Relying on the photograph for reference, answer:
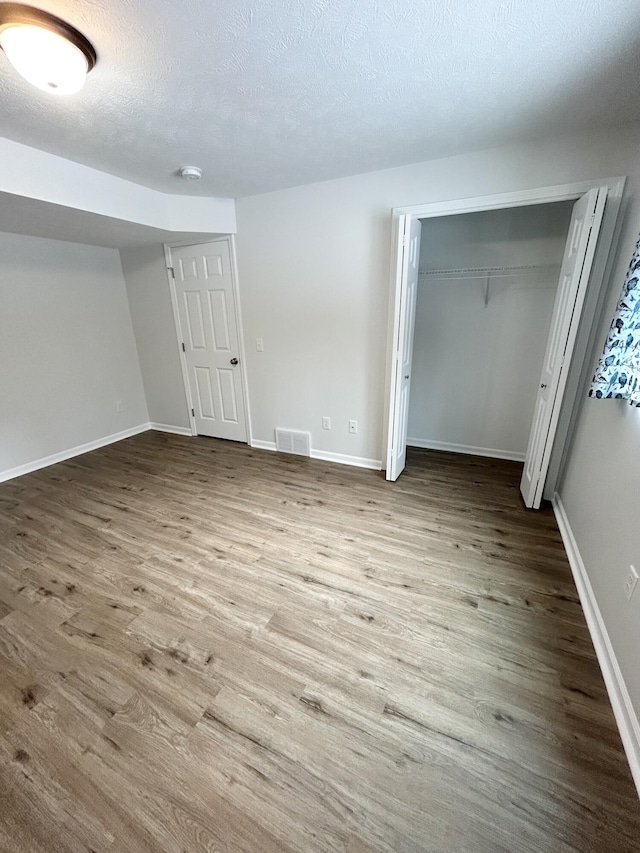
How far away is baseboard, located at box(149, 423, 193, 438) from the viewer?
438 centimetres

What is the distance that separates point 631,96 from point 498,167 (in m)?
0.70

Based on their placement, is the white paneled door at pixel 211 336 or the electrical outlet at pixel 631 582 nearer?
the electrical outlet at pixel 631 582

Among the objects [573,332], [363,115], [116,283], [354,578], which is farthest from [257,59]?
[116,283]

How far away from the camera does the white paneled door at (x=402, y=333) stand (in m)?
2.49

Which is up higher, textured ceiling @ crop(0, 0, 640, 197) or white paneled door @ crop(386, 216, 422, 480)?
textured ceiling @ crop(0, 0, 640, 197)

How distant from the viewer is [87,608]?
5.91 feet

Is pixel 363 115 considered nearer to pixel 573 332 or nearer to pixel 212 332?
pixel 573 332

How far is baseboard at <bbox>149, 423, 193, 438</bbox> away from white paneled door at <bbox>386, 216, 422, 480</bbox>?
268 cm

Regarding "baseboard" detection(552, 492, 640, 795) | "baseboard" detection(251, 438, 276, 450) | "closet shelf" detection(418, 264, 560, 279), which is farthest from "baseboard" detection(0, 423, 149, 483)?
"baseboard" detection(552, 492, 640, 795)

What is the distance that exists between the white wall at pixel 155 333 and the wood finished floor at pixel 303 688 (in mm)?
2045

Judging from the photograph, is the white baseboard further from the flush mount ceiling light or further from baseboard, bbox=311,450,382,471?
the flush mount ceiling light

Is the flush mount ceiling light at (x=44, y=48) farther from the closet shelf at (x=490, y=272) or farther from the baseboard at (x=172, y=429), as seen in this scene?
the baseboard at (x=172, y=429)

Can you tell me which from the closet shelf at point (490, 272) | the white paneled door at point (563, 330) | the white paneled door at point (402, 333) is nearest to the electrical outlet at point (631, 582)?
the white paneled door at point (563, 330)

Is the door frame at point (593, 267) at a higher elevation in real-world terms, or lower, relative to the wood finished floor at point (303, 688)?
higher
